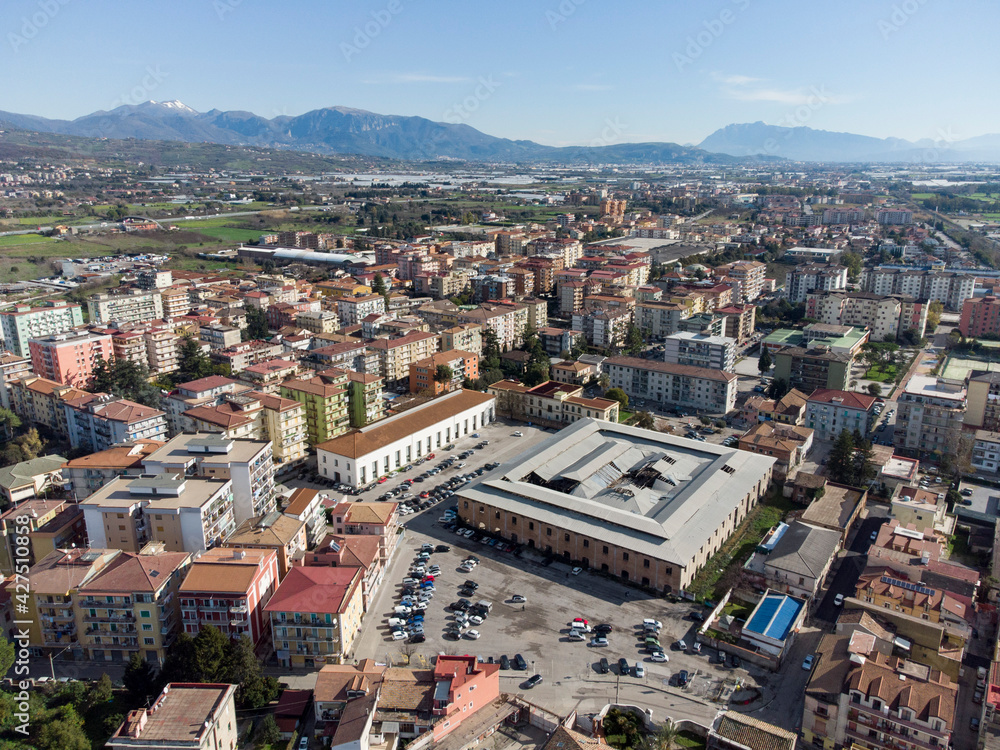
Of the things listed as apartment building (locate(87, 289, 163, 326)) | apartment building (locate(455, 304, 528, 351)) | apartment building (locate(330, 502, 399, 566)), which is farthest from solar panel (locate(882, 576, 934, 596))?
apartment building (locate(87, 289, 163, 326))

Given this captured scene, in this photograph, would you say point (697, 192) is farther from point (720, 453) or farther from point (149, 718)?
point (149, 718)

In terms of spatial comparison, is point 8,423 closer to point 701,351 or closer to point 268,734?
point 268,734

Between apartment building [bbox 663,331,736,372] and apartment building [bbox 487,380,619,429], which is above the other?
apartment building [bbox 663,331,736,372]

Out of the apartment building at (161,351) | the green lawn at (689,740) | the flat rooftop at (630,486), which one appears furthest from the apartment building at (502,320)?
the green lawn at (689,740)

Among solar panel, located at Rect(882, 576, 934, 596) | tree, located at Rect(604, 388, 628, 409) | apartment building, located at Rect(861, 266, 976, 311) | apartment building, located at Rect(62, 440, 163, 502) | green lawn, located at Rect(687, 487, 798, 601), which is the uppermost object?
apartment building, located at Rect(861, 266, 976, 311)

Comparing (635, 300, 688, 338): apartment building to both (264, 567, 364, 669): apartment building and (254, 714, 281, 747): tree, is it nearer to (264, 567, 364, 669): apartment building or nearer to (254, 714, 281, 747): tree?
(264, 567, 364, 669): apartment building

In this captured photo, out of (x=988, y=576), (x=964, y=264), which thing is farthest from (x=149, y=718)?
(x=964, y=264)
